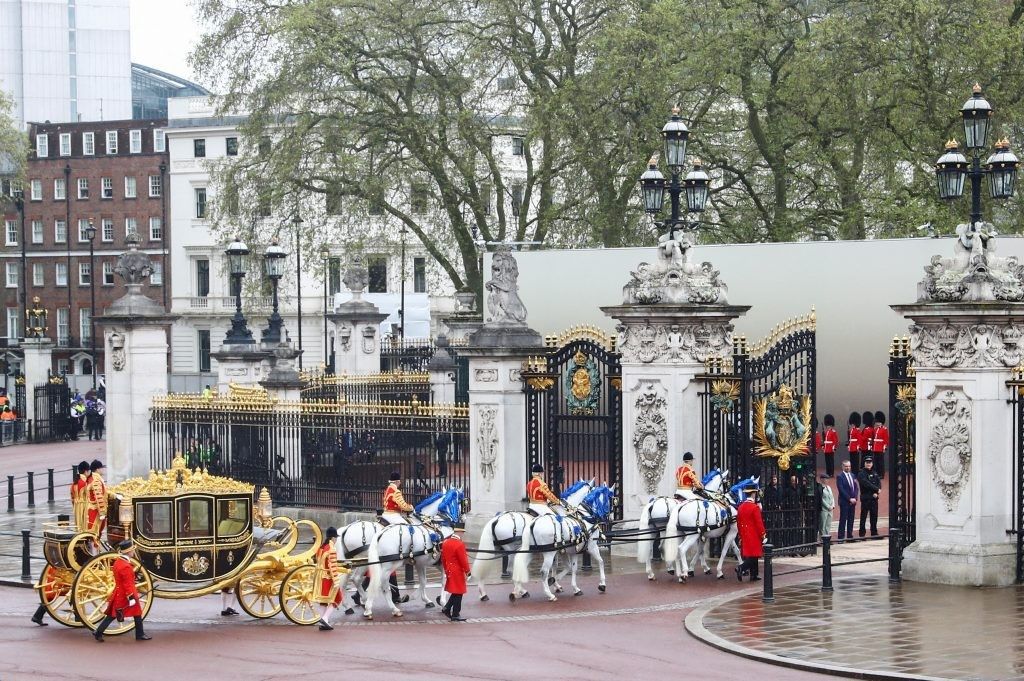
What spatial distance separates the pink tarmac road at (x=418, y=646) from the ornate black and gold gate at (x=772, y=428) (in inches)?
93.7

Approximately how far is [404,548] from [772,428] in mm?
5551

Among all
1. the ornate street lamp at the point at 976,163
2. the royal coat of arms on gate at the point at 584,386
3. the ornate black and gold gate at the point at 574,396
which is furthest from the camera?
the royal coat of arms on gate at the point at 584,386

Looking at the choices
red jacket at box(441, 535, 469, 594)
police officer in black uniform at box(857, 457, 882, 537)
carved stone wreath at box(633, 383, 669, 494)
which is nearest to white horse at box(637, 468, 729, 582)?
carved stone wreath at box(633, 383, 669, 494)

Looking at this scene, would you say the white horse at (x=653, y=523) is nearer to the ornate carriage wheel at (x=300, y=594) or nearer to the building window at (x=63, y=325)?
the ornate carriage wheel at (x=300, y=594)

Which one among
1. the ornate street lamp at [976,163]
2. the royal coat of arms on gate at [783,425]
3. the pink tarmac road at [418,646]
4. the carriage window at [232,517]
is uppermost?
the ornate street lamp at [976,163]

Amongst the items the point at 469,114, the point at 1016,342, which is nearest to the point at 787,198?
the point at 469,114

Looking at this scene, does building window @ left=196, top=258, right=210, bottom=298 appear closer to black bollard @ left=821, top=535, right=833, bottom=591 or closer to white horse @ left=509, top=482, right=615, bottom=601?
white horse @ left=509, top=482, right=615, bottom=601

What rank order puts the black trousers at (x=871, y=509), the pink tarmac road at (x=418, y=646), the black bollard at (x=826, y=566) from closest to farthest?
the pink tarmac road at (x=418, y=646)
the black bollard at (x=826, y=566)
the black trousers at (x=871, y=509)

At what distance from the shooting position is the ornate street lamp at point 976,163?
19359mm

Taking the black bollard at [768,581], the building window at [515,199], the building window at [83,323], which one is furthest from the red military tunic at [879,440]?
the building window at [83,323]

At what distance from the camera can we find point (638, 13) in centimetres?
4094

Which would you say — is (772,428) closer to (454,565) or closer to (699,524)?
(699,524)

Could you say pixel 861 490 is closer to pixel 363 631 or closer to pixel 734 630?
pixel 734 630

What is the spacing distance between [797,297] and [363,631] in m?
16.9
